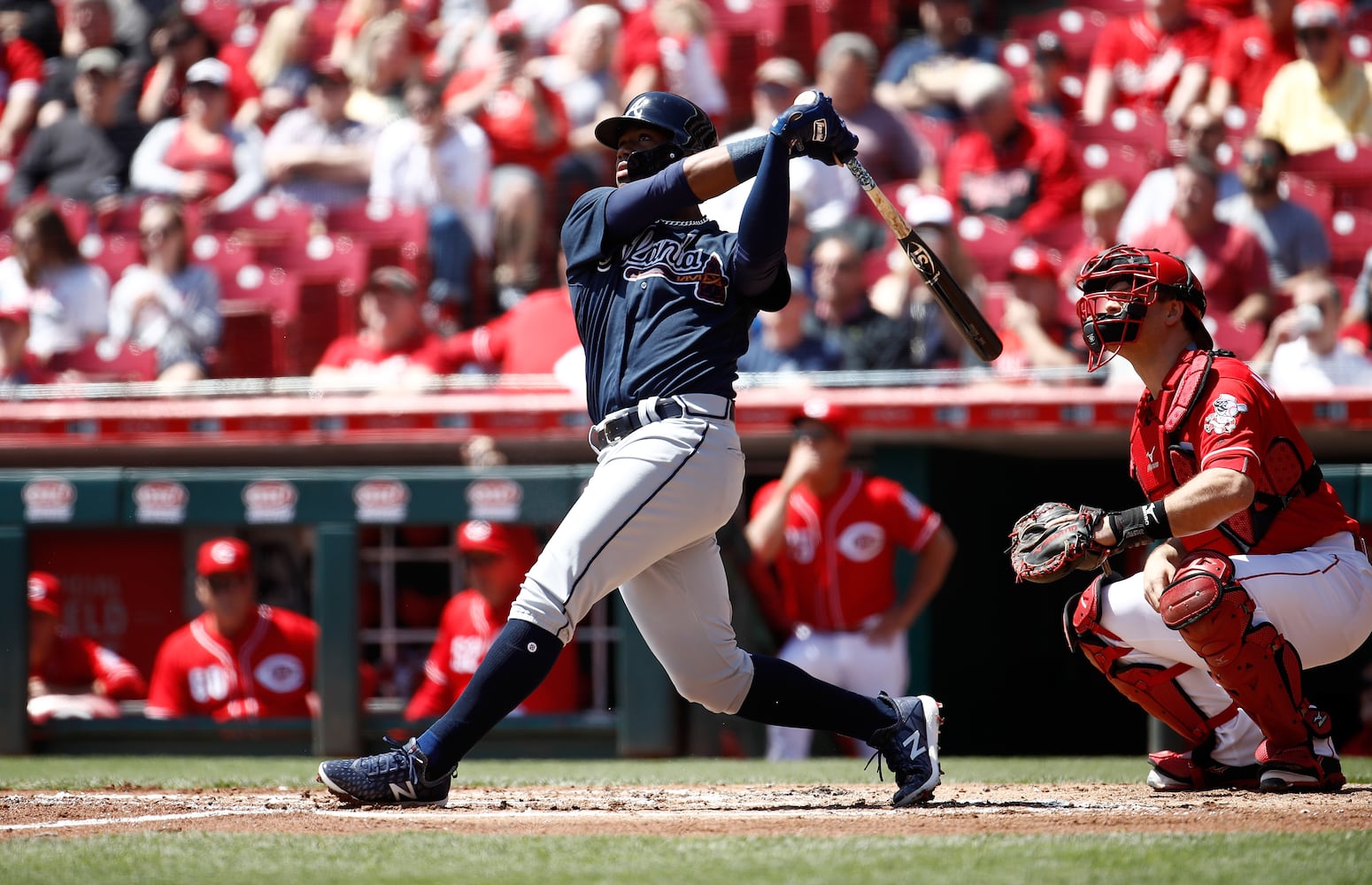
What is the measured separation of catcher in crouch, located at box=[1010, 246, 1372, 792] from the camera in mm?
3508

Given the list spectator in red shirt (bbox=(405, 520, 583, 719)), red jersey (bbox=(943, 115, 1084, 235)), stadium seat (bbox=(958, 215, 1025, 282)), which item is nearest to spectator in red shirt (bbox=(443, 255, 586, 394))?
spectator in red shirt (bbox=(405, 520, 583, 719))

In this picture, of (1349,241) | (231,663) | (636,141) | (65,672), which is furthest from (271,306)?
(636,141)

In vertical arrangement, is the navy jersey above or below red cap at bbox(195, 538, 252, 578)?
above

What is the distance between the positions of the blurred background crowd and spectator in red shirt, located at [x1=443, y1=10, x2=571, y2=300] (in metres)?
0.02

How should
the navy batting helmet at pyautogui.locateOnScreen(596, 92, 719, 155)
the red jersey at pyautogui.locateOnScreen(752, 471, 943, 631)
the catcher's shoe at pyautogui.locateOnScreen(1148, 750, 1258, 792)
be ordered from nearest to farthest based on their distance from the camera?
the navy batting helmet at pyautogui.locateOnScreen(596, 92, 719, 155)
the catcher's shoe at pyautogui.locateOnScreen(1148, 750, 1258, 792)
the red jersey at pyautogui.locateOnScreen(752, 471, 943, 631)

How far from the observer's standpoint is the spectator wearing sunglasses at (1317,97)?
319 inches

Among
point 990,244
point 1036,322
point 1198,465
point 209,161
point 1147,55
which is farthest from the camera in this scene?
point 209,161

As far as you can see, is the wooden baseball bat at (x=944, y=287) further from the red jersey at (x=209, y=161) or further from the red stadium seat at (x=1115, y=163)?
the red jersey at (x=209, y=161)

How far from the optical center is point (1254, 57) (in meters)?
8.57

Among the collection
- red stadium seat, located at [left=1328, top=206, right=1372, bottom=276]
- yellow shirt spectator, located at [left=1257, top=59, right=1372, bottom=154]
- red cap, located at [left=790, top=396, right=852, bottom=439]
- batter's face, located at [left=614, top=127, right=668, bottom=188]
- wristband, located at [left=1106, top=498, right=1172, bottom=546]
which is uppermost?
yellow shirt spectator, located at [left=1257, top=59, right=1372, bottom=154]

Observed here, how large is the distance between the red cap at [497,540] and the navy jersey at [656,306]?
2650 millimetres

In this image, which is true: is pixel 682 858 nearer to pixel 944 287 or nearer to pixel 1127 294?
pixel 944 287

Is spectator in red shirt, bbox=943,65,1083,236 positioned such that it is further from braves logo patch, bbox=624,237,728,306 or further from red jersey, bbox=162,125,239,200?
braves logo patch, bbox=624,237,728,306

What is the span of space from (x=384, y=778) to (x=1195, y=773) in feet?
6.13
